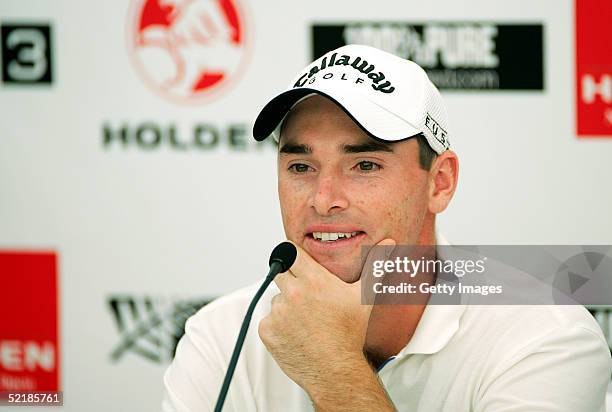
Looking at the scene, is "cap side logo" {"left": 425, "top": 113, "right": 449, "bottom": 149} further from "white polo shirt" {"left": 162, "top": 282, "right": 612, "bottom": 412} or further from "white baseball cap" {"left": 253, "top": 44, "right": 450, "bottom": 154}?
"white polo shirt" {"left": 162, "top": 282, "right": 612, "bottom": 412}

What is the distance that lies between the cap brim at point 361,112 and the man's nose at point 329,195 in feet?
0.32

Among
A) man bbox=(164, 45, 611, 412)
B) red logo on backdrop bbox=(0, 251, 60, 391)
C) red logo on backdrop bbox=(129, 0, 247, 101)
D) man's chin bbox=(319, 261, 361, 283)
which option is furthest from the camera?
red logo on backdrop bbox=(0, 251, 60, 391)

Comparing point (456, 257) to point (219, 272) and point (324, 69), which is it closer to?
point (324, 69)

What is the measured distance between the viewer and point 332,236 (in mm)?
1277

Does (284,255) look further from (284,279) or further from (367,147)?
(367,147)

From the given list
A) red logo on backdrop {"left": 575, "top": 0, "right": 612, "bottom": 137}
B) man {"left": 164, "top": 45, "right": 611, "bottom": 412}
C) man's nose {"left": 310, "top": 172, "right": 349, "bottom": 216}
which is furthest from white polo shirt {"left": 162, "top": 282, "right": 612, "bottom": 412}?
red logo on backdrop {"left": 575, "top": 0, "right": 612, "bottom": 137}

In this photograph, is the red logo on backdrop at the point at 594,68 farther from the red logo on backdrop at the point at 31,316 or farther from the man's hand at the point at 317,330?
the red logo on backdrop at the point at 31,316

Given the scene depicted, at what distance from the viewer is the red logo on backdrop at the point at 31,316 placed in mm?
2299

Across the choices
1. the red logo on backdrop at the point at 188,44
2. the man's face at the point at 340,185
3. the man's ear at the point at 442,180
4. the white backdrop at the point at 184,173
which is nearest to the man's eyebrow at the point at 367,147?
the man's face at the point at 340,185

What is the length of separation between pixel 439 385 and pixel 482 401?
0.30 feet

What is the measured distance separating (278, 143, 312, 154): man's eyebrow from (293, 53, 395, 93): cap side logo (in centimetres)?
11

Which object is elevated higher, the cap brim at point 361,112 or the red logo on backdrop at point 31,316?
the cap brim at point 361,112

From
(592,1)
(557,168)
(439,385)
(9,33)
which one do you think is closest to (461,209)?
(557,168)

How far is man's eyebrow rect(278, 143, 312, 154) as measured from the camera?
1296mm
